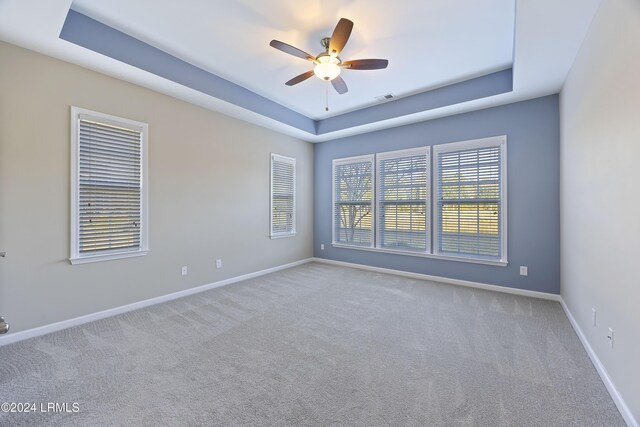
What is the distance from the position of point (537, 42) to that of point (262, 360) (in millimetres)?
3745

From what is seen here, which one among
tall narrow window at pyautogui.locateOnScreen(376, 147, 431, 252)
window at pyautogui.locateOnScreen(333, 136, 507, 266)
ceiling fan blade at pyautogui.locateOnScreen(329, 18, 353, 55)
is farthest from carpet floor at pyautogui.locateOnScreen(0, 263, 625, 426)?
ceiling fan blade at pyautogui.locateOnScreen(329, 18, 353, 55)

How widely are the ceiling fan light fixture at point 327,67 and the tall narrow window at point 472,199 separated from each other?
2.45 metres

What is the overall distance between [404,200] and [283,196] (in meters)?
2.33

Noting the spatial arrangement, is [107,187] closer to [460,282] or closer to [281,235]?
[281,235]

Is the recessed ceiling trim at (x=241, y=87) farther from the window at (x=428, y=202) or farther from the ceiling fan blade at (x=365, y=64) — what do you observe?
the ceiling fan blade at (x=365, y=64)

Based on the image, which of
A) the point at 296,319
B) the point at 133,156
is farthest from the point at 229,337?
the point at 133,156

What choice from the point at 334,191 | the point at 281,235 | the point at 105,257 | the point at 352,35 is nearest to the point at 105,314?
the point at 105,257

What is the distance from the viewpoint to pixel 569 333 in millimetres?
2631

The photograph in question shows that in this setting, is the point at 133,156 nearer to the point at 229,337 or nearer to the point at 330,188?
the point at 229,337

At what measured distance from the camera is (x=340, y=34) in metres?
2.36

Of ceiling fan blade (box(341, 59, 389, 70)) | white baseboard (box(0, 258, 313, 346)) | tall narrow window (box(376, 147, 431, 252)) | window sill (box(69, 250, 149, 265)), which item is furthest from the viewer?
tall narrow window (box(376, 147, 431, 252))

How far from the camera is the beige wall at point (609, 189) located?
5.06ft

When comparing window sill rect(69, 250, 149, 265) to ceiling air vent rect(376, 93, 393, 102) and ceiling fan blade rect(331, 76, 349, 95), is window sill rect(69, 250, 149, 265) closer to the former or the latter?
ceiling fan blade rect(331, 76, 349, 95)

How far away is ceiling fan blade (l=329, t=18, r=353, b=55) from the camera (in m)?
2.23
